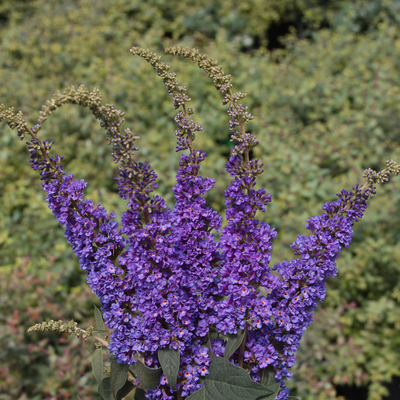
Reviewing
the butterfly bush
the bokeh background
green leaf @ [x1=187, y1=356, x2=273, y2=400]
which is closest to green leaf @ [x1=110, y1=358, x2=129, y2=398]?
the butterfly bush

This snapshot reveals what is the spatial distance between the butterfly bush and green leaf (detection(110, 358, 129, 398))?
21 mm

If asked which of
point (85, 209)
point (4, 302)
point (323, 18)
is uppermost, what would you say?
point (323, 18)

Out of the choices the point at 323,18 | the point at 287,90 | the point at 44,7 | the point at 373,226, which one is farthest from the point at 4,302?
the point at 323,18

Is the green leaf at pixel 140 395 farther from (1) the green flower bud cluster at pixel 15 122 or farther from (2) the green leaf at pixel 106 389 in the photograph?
(1) the green flower bud cluster at pixel 15 122

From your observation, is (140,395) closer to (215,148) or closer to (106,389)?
(106,389)

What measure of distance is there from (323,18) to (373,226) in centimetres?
411

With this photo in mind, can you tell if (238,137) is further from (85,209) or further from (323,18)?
(323,18)

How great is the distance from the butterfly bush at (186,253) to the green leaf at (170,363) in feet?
0.04

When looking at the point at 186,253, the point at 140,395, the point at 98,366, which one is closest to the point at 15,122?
the point at 186,253

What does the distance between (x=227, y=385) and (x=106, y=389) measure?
0.29 metres

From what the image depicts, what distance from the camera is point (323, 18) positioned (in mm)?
5648

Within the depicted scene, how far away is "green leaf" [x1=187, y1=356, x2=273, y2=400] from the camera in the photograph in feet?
2.56

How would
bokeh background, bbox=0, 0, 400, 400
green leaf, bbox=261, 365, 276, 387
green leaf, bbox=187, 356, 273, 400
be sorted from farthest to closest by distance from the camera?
bokeh background, bbox=0, 0, 400, 400
green leaf, bbox=261, 365, 276, 387
green leaf, bbox=187, 356, 273, 400

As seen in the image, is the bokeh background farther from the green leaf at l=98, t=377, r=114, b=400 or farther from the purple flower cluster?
the purple flower cluster
